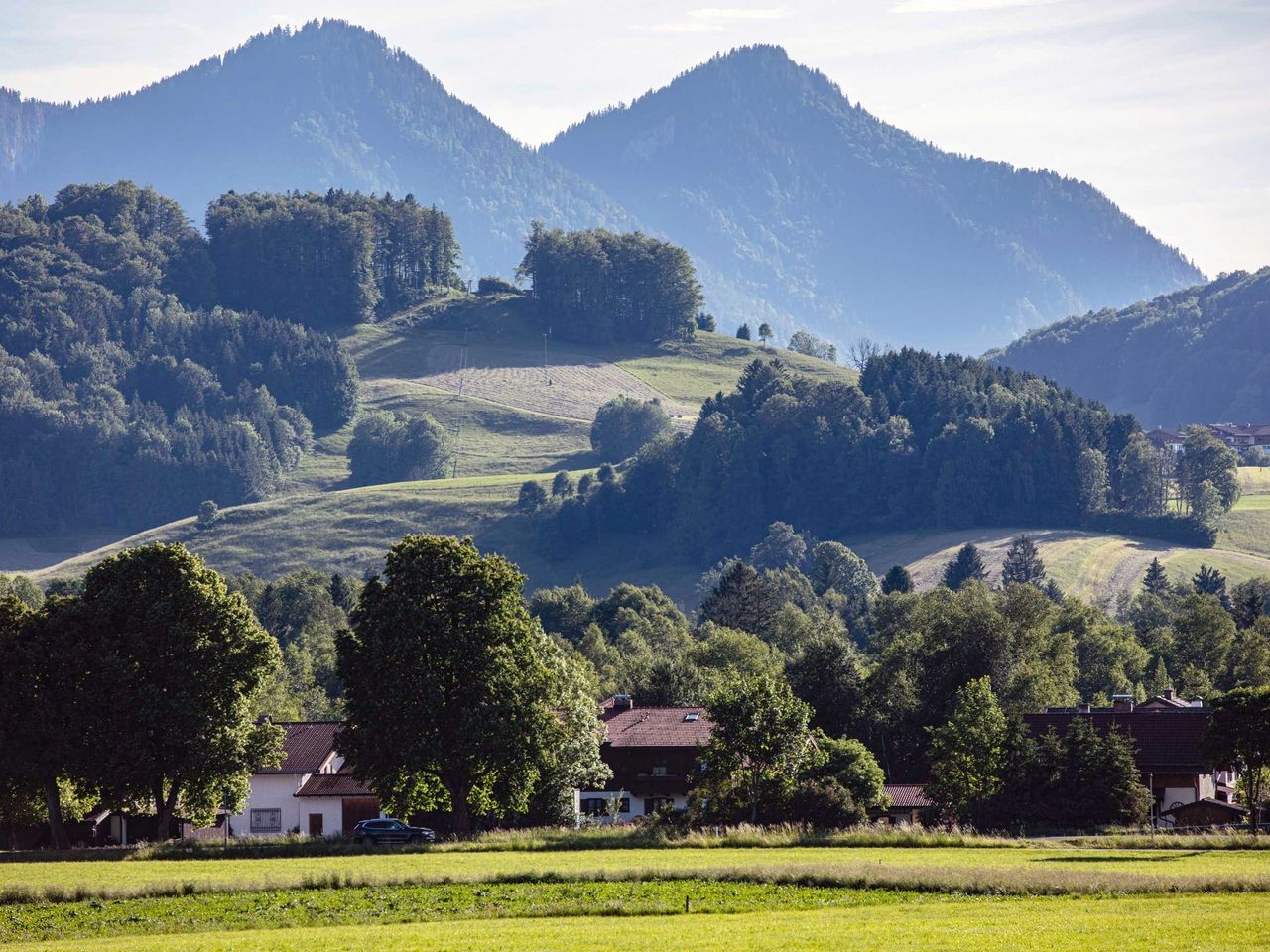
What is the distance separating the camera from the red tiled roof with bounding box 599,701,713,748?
96375 millimetres

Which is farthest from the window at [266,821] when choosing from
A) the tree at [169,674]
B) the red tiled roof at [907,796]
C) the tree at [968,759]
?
the tree at [968,759]

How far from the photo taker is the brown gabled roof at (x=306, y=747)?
292 feet

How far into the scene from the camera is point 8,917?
4597 centimetres

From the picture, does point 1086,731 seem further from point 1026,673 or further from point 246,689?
point 246,689

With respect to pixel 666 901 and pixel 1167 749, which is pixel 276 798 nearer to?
pixel 1167 749

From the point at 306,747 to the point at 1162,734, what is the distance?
4298 cm

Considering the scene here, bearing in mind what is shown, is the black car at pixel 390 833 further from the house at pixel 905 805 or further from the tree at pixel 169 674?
the house at pixel 905 805

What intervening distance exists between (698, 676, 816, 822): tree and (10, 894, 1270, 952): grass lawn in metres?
29.5

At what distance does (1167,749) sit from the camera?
87250 mm

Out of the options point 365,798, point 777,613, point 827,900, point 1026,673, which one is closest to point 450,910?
point 827,900

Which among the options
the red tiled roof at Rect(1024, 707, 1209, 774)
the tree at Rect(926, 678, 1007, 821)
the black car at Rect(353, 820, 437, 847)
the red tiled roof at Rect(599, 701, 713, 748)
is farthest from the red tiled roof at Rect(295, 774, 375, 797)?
the red tiled roof at Rect(1024, 707, 1209, 774)

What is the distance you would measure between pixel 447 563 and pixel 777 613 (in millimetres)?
99616

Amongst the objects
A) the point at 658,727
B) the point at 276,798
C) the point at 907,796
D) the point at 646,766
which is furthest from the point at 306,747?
the point at 907,796

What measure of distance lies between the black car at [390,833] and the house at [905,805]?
22.9 metres
